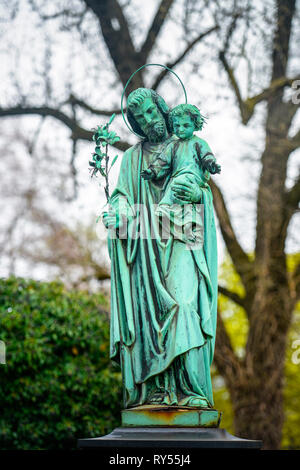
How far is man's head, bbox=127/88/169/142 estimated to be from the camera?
6152mm

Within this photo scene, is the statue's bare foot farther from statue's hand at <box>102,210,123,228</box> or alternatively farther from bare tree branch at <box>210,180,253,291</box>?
bare tree branch at <box>210,180,253,291</box>

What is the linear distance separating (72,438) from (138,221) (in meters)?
5.12

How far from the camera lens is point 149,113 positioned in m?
6.16

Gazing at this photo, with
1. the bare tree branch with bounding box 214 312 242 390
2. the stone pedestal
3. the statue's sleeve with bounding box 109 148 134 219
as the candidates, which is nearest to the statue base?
the stone pedestal

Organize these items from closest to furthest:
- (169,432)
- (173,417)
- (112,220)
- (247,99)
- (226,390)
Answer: (169,432), (173,417), (112,220), (247,99), (226,390)

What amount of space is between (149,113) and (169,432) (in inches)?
102

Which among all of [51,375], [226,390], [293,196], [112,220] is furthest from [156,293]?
[226,390]

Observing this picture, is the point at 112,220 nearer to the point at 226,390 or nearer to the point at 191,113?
the point at 191,113

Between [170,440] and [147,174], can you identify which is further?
[147,174]

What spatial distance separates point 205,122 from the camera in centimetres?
605

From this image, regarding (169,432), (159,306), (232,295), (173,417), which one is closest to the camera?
(169,432)

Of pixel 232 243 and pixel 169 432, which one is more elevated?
pixel 232 243

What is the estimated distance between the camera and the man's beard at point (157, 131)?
20.2 feet
